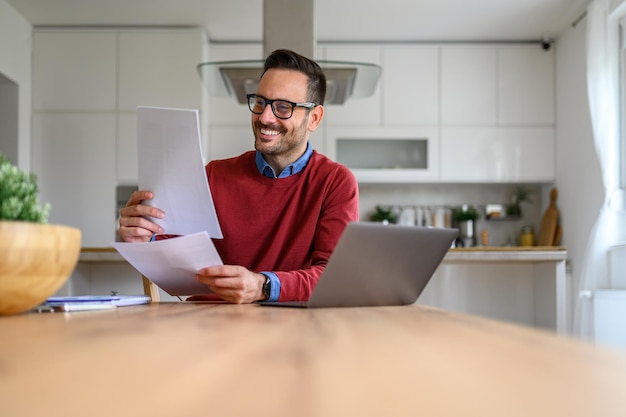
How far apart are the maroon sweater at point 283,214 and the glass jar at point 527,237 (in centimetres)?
414

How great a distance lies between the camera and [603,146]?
15.0ft

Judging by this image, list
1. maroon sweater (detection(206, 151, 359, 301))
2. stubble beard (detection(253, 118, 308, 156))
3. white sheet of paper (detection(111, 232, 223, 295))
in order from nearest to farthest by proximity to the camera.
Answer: white sheet of paper (detection(111, 232, 223, 295)) → maroon sweater (detection(206, 151, 359, 301)) → stubble beard (detection(253, 118, 308, 156))

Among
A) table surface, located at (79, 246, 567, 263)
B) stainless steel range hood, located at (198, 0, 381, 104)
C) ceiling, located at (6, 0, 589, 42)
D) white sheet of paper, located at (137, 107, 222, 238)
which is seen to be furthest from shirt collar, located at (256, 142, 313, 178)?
ceiling, located at (6, 0, 589, 42)

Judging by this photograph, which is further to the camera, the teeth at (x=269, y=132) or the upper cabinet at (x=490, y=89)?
the upper cabinet at (x=490, y=89)

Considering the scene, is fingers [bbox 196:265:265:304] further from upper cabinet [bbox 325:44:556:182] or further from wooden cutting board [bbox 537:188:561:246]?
wooden cutting board [bbox 537:188:561:246]

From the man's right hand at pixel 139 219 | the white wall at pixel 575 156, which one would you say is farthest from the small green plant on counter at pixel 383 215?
the man's right hand at pixel 139 219

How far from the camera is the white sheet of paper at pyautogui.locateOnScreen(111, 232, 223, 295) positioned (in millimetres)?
1138

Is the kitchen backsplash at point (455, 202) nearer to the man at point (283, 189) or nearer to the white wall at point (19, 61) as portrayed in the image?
the white wall at point (19, 61)

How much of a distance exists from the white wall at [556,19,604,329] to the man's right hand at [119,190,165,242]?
385cm

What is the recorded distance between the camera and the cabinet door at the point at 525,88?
5566 mm

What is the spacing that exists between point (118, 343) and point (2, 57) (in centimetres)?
491

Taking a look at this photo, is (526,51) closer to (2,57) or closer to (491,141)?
(491,141)

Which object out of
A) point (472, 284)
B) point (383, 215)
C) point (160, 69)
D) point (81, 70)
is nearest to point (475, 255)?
point (472, 284)

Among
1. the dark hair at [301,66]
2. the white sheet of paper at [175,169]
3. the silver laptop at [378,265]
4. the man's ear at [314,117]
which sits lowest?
the silver laptop at [378,265]
